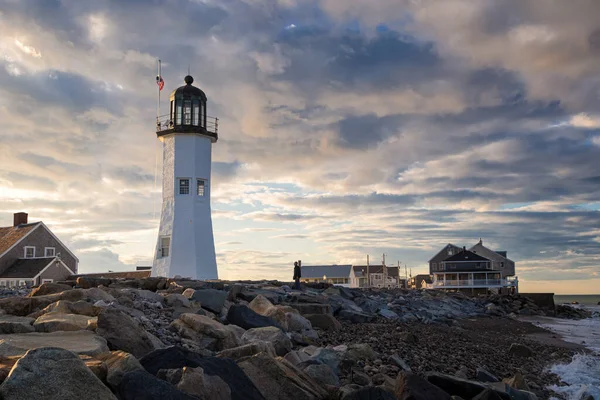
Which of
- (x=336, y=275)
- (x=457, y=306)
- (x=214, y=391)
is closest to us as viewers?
(x=214, y=391)

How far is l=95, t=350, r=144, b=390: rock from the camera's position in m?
5.37

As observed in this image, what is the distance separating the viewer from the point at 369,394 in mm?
6184

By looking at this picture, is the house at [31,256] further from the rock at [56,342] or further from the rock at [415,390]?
the rock at [415,390]

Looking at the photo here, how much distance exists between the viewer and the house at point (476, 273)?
61562 mm

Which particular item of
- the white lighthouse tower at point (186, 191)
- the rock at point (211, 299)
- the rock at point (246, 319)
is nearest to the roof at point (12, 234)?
the white lighthouse tower at point (186, 191)

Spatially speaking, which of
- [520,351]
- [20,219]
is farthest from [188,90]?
[520,351]

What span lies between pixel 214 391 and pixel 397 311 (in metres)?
17.4

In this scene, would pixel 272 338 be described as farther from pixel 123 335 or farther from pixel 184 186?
pixel 184 186

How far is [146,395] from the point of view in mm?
5039

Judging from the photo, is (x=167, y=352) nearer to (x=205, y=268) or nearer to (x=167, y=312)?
(x=167, y=312)

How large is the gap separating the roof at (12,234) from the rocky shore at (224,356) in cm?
2628

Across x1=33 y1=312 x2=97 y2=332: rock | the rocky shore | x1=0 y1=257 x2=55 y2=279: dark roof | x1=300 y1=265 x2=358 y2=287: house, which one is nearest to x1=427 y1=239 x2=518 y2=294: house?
x1=300 y1=265 x2=358 y2=287: house

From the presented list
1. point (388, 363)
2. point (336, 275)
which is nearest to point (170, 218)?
point (388, 363)

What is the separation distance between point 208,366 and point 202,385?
58 cm
